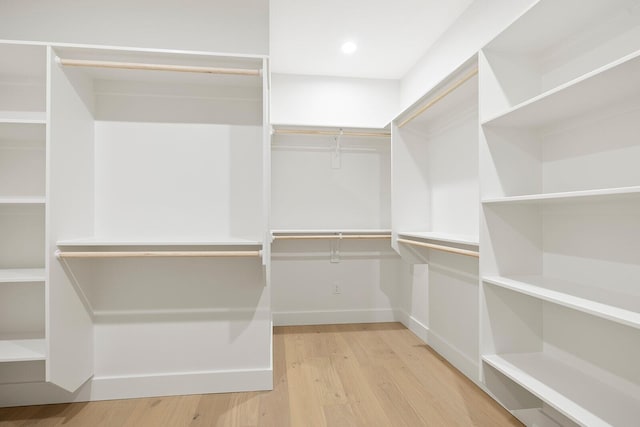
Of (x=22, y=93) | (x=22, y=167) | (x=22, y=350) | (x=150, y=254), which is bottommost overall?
(x=22, y=350)

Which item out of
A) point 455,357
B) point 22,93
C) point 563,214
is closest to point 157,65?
point 22,93

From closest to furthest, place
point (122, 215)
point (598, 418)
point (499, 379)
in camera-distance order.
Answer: point (598, 418), point (499, 379), point (122, 215)

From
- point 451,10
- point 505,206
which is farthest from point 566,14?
point 451,10

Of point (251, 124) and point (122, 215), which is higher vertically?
point (251, 124)

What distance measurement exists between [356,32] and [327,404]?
2.73 m

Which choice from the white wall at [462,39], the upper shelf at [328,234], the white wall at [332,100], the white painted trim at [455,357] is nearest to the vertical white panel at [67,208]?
the upper shelf at [328,234]

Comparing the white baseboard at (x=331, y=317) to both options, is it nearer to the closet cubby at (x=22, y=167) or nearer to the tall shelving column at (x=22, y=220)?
the tall shelving column at (x=22, y=220)

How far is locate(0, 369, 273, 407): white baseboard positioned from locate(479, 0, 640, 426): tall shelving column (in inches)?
55.0

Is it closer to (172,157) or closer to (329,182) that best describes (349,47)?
(329,182)

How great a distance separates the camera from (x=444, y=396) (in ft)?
6.69

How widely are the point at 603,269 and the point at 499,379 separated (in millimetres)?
674

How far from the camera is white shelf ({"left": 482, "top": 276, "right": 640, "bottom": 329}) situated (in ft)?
3.32

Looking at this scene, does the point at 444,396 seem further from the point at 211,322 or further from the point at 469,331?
the point at 211,322

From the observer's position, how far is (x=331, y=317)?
11.0 ft
